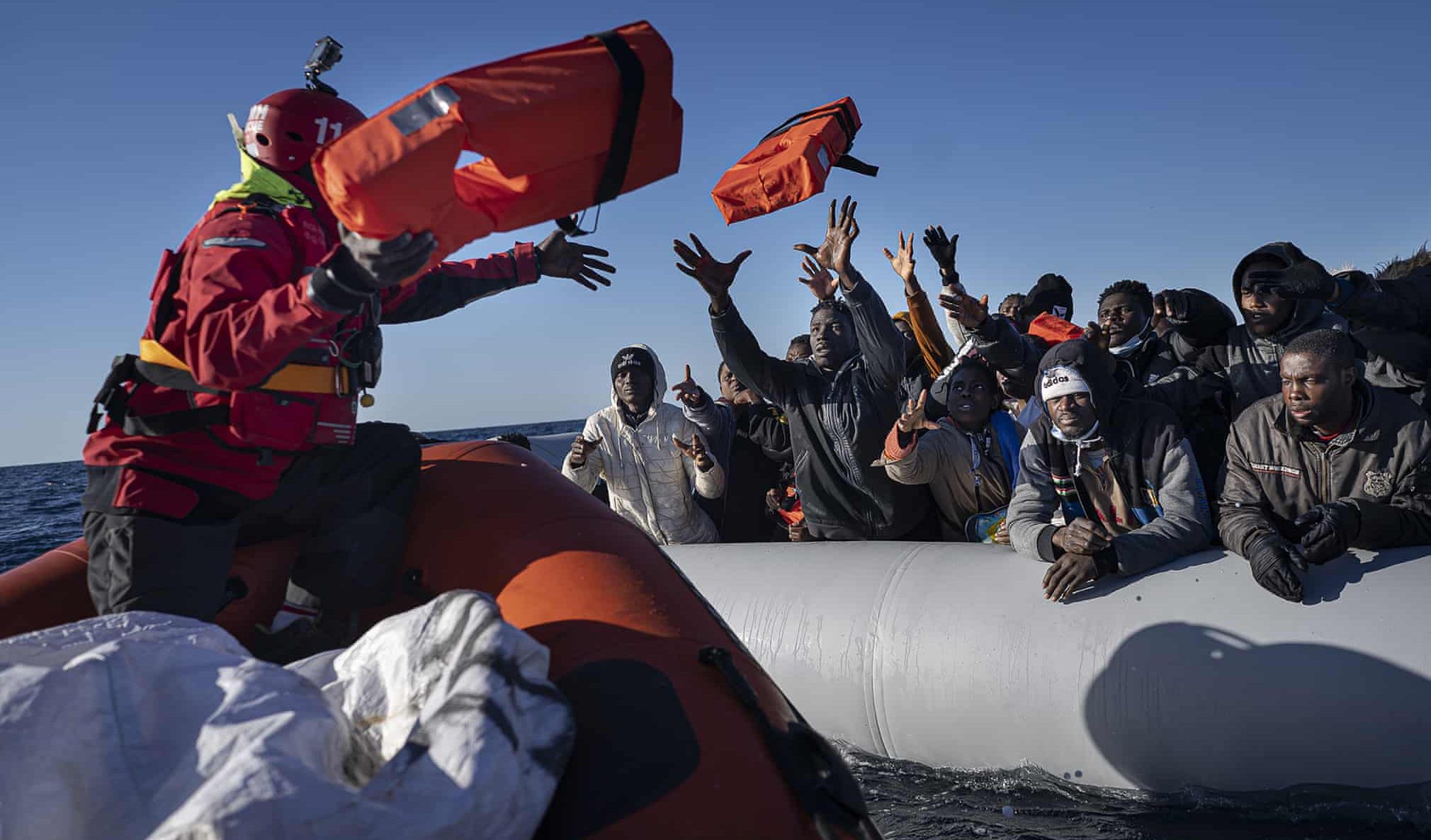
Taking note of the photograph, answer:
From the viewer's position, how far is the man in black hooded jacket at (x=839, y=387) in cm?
411

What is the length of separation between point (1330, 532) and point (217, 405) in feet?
9.81

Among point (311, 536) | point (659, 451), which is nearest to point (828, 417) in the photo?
point (659, 451)

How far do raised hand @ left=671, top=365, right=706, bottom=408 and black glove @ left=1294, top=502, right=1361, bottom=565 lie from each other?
2.97m

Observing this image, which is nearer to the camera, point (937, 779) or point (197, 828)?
point (197, 828)

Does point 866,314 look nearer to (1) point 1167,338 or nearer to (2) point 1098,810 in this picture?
(1) point 1167,338

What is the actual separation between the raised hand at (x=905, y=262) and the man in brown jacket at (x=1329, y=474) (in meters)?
2.03

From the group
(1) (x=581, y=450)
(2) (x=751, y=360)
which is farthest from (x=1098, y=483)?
(1) (x=581, y=450)

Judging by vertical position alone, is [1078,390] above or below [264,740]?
above

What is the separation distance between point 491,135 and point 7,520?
1950cm

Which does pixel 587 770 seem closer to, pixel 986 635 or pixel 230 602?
pixel 230 602

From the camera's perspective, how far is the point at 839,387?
4.27m

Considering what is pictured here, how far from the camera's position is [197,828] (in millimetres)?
1070

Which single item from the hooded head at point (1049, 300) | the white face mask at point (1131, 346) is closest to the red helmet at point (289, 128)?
the white face mask at point (1131, 346)

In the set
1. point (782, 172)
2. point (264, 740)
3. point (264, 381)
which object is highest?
point (782, 172)
